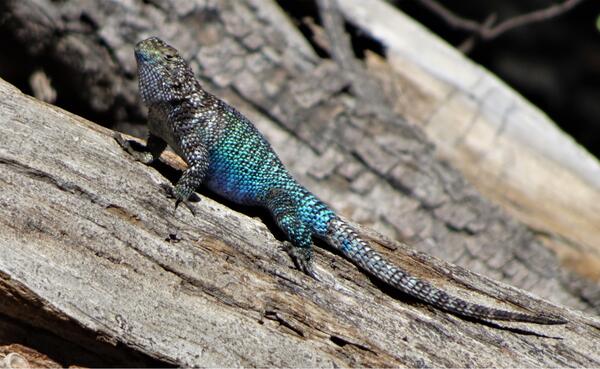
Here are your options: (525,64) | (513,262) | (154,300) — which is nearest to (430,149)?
(513,262)

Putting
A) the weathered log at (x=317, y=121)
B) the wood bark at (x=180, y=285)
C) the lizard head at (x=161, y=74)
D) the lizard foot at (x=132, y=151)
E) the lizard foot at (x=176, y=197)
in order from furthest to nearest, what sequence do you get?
1. the weathered log at (x=317, y=121)
2. the lizard head at (x=161, y=74)
3. the lizard foot at (x=132, y=151)
4. the lizard foot at (x=176, y=197)
5. the wood bark at (x=180, y=285)

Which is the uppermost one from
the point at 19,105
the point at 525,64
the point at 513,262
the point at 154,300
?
the point at 525,64

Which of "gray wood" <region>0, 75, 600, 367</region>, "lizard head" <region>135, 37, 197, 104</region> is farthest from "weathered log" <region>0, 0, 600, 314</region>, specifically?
"gray wood" <region>0, 75, 600, 367</region>

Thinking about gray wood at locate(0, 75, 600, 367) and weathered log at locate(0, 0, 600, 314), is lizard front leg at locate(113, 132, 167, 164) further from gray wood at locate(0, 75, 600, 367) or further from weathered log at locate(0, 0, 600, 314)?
weathered log at locate(0, 0, 600, 314)

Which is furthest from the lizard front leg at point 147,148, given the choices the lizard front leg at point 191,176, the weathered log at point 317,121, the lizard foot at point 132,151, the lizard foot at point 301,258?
the weathered log at point 317,121

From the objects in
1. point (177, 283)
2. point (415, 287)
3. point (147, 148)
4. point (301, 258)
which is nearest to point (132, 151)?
point (147, 148)

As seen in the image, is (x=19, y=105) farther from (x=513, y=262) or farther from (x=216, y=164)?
(x=513, y=262)

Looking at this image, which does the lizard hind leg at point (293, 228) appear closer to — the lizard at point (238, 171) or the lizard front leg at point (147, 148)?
the lizard at point (238, 171)
